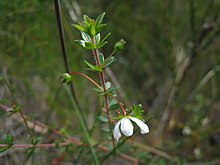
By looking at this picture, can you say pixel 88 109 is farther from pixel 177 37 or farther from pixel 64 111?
pixel 177 37

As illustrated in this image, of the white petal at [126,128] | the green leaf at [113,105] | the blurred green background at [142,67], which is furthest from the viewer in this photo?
the blurred green background at [142,67]

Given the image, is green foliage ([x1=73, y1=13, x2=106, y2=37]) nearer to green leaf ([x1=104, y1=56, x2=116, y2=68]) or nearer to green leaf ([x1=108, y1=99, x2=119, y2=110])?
green leaf ([x1=104, y1=56, x2=116, y2=68])

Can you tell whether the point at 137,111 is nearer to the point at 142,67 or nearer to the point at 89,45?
the point at 89,45

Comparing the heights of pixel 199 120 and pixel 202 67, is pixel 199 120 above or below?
below

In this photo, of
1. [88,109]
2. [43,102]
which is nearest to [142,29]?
[88,109]

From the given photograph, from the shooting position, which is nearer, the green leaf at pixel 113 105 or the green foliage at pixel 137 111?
the green foliage at pixel 137 111

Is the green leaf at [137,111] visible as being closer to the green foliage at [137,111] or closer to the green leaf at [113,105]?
the green foliage at [137,111]

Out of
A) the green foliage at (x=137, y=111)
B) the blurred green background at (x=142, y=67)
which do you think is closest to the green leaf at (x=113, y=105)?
the green foliage at (x=137, y=111)

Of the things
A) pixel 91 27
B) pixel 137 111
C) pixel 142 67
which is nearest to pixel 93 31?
pixel 91 27
